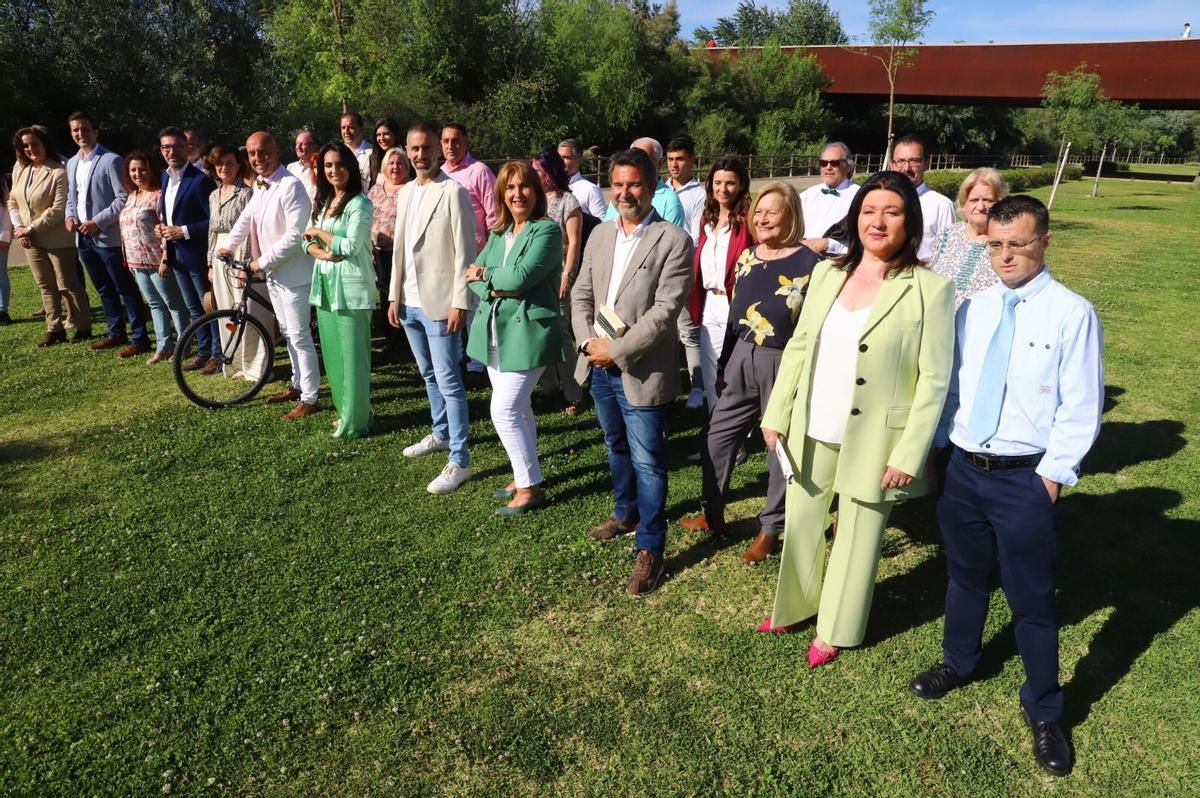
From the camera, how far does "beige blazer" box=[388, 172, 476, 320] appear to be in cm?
503

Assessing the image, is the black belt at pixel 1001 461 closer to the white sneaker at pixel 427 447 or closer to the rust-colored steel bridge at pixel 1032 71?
the white sneaker at pixel 427 447

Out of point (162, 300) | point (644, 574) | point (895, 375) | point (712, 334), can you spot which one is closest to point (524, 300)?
point (712, 334)

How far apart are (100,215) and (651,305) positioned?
681 centimetres

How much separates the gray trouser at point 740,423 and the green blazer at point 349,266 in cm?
284

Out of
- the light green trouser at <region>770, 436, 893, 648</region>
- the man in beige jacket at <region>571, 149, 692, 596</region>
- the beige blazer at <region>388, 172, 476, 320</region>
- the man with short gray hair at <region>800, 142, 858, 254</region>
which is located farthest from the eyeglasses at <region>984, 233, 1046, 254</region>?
the beige blazer at <region>388, 172, 476, 320</region>

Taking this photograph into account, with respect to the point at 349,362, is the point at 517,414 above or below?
below

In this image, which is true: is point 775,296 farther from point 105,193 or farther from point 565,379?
point 105,193

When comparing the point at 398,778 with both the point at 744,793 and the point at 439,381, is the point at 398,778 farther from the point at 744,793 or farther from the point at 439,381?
the point at 439,381

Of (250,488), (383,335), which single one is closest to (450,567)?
(250,488)

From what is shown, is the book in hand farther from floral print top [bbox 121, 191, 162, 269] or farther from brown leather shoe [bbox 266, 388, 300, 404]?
floral print top [bbox 121, 191, 162, 269]

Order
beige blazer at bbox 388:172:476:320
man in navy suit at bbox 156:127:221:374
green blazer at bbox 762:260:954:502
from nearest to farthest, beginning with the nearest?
1. green blazer at bbox 762:260:954:502
2. beige blazer at bbox 388:172:476:320
3. man in navy suit at bbox 156:127:221:374

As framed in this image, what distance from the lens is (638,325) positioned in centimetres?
379

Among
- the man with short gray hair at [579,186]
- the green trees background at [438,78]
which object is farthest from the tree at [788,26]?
the man with short gray hair at [579,186]

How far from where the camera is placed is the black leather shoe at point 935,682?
3309mm
